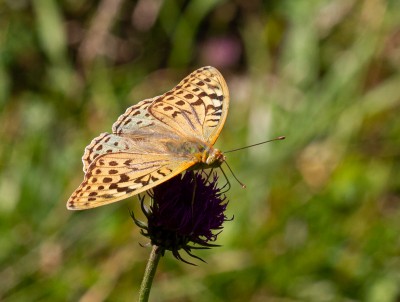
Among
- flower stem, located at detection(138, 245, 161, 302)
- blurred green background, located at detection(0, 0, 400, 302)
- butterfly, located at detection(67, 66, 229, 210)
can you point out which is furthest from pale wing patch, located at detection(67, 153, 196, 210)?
blurred green background, located at detection(0, 0, 400, 302)

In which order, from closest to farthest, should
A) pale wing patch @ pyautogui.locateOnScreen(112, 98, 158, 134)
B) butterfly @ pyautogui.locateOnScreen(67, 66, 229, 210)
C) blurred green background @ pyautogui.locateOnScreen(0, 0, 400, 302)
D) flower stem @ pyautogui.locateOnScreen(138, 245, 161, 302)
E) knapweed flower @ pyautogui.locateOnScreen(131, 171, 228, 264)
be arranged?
flower stem @ pyautogui.locateOnScreen(138, 245, 161, 302) < butterfly @ pyautogui.locateOnScreen(67, 66, 229, 210) < knapweed flower @ pyautogui.locateOnScreen(131, 171, 228, 264) < pale wing patch @ pyautogui.locateOnScreen(112, 98, 158, 134) < blurred green background @ pyautogui.locateOnScreen(0, 0, 400, 302)

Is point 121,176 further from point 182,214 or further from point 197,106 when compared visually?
point 197,106

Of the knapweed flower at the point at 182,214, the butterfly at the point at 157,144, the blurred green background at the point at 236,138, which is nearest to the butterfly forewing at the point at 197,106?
the butterfly at the point at 157,144

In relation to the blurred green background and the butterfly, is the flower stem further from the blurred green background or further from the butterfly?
the blurred green background

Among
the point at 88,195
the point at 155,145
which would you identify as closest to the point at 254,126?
the point at 155,145

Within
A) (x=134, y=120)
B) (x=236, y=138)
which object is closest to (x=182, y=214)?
(x=134, y=120)

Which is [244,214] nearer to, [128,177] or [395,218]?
[395,218]
